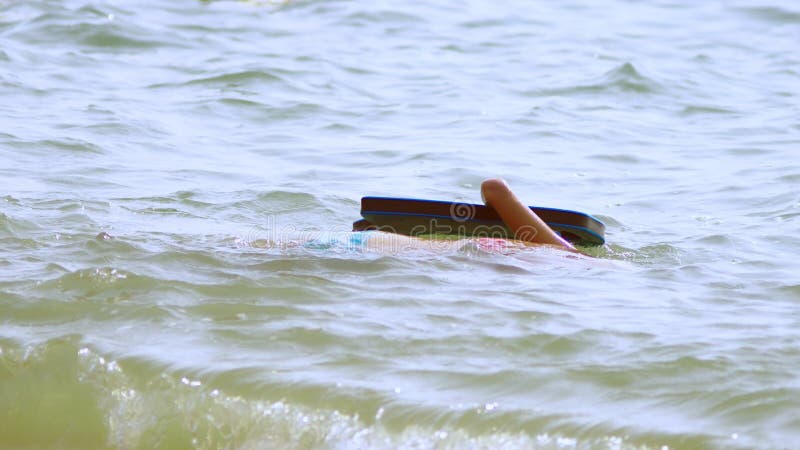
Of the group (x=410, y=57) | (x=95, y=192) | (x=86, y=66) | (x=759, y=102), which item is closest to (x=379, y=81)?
(x=410, y=57)

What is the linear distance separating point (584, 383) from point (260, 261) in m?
1.86

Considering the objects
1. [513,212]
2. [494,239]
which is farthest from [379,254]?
[513,212]

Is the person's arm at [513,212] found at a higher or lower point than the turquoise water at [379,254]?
higher

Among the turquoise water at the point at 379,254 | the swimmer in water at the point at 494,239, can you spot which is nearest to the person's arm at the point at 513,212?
the swimmer in water at the point at 494,239

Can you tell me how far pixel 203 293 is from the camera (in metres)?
4.79

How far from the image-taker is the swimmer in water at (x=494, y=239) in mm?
5203

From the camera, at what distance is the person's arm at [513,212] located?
5195mm

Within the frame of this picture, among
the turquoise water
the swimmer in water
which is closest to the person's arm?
the swimmer in water

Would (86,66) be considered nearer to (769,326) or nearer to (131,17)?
(131,17)

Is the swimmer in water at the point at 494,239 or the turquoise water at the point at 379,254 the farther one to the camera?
the swimmer in water at the point at 494,239

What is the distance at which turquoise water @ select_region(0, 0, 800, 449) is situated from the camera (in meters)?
3.79

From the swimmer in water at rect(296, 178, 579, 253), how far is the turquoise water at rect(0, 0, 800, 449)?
0.06 m

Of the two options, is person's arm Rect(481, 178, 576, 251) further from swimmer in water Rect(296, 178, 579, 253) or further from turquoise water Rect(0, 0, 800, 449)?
turquoise water Rect(0, 0, 800, 449)

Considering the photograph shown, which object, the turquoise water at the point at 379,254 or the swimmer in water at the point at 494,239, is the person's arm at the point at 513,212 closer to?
the swimmer in water at the point at 494,239
